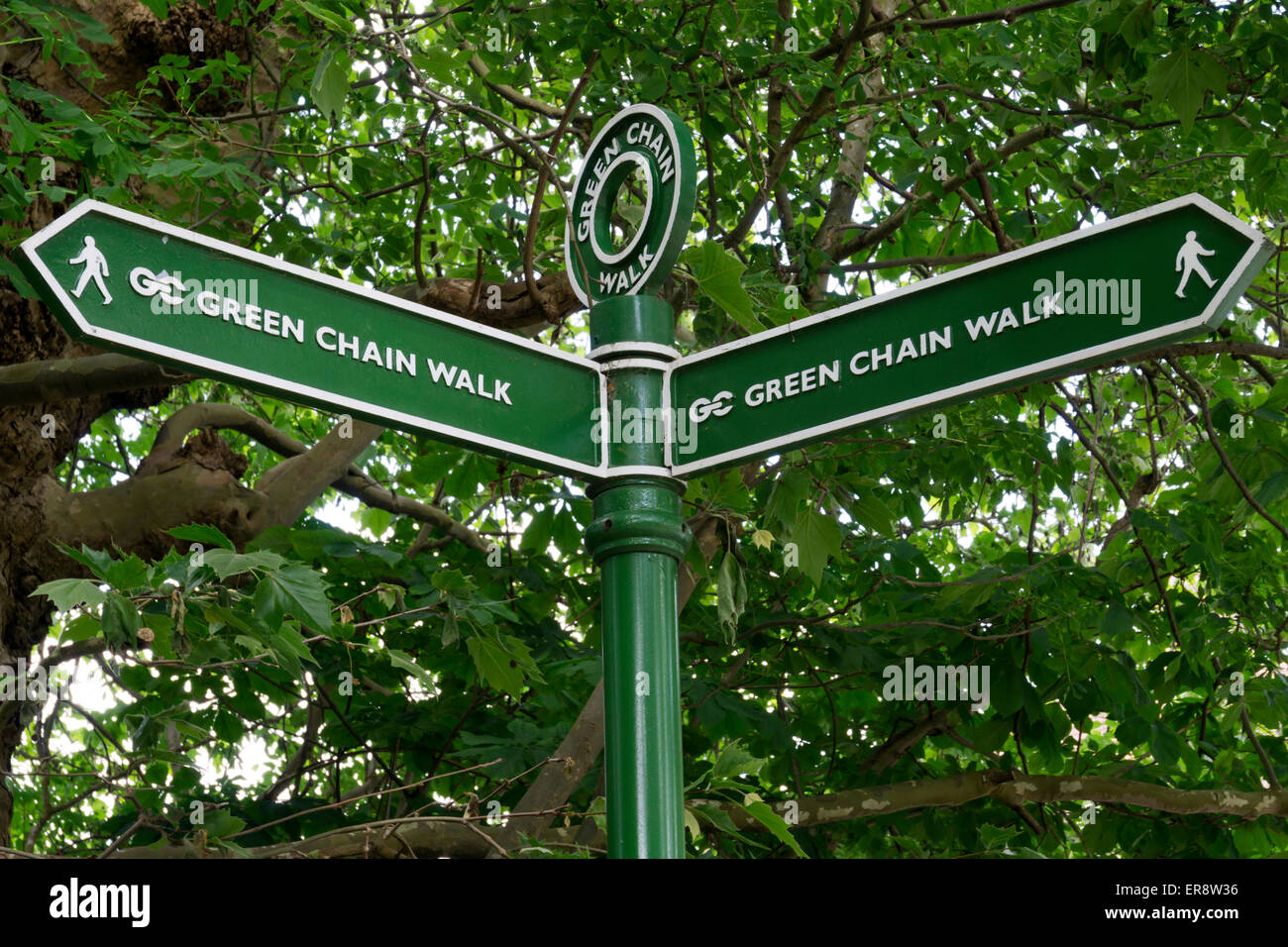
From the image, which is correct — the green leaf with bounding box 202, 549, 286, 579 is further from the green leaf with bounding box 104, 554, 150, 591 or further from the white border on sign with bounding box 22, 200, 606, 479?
the white border on sign with bounding box 22, 200, 606, 479

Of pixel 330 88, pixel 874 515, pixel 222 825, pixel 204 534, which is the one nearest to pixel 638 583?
pixel 222 825

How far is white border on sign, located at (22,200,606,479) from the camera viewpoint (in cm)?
201

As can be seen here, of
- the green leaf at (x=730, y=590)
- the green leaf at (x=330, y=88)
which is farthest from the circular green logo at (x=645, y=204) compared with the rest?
the green leaf at (x=330, y=88)

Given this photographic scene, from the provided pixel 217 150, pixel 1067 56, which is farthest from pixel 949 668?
pixel 217 150

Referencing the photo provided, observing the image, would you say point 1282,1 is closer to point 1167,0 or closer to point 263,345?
point 1167,0

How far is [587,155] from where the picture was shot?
2607 mm

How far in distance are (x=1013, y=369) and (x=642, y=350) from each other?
608mm

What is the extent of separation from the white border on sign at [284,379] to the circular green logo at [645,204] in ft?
0.67

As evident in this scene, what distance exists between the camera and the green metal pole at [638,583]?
7.22ft

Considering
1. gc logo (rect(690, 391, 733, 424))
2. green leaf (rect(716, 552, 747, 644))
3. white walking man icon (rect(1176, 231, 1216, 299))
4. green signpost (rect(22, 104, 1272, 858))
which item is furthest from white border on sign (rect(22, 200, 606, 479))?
white walking man icon (rect(1176, 231, 1216, 299))

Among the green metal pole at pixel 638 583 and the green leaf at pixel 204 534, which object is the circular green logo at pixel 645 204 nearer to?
the green metal pole at pixel 638 583

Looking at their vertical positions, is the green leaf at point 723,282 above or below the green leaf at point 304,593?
above

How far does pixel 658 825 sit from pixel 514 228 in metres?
3.89

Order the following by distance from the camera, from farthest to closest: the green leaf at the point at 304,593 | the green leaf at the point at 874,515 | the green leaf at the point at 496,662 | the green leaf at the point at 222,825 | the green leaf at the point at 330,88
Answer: the green leaf at the point at 330,88, the green leaf at the point at 874,515, the green leaf at the point at 496,662, the green leaf at the point at 222,825, the green leaf at the point at 304,593
